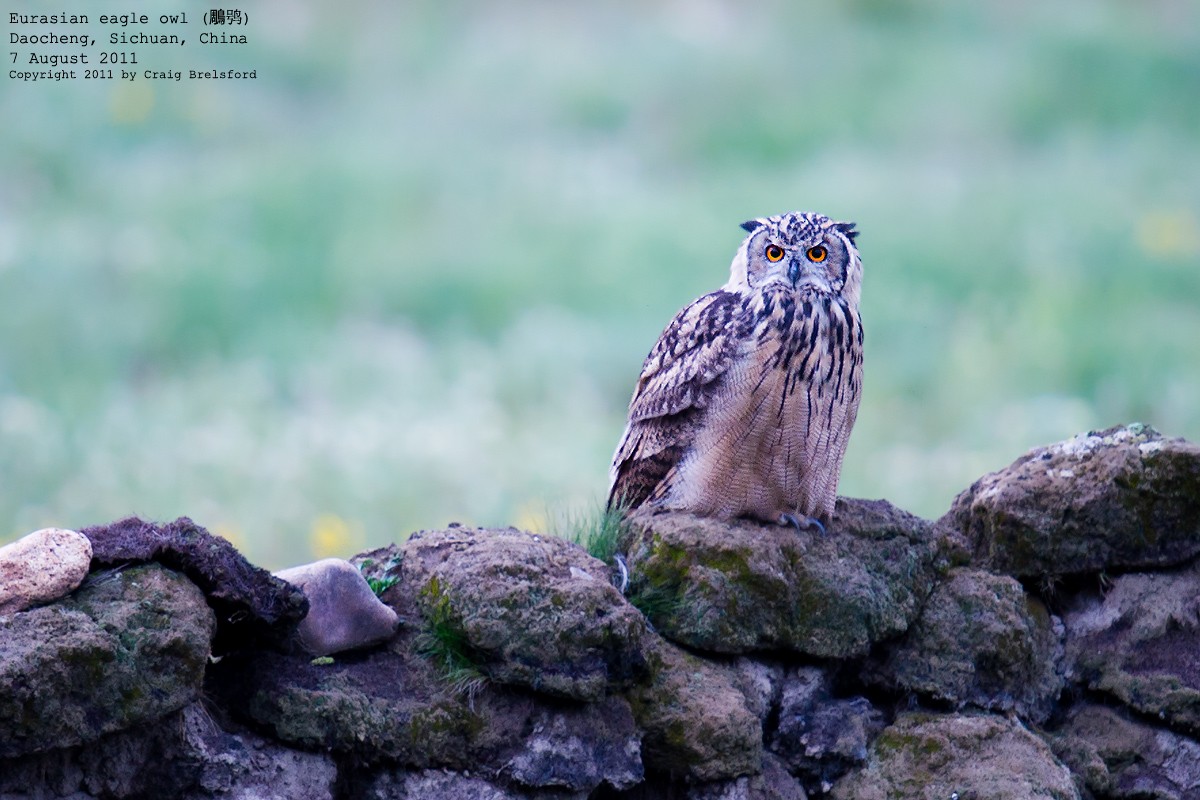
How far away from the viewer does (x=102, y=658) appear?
2.92 metres

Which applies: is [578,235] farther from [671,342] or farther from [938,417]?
[671,342]

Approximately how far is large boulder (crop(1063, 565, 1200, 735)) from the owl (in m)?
0.77

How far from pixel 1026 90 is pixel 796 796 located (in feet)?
43.3

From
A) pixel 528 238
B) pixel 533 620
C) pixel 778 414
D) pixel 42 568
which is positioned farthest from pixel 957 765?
pixel 528 238

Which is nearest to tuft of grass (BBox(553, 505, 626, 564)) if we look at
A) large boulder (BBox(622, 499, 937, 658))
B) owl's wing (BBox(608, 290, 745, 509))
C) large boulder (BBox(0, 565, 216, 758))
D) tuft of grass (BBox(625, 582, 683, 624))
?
large boulder (BBox(622, 499, 937, 658))

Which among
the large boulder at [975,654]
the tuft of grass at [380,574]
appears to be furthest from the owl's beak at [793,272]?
the tuft of grass at [380,574]

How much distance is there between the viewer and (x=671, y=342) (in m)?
4.34

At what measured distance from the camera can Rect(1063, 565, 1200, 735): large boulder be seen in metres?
4.00

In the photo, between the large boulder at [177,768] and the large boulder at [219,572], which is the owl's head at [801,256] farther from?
the large boulder at [177,768]

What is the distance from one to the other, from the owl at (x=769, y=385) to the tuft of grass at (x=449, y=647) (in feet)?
3.10

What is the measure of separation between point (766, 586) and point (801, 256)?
3.06 ft

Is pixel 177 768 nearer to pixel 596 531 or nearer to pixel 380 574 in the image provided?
pixel 380 574

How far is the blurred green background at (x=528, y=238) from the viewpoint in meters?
10.1

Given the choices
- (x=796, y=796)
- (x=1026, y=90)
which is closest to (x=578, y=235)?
(x=1026, y=90)
